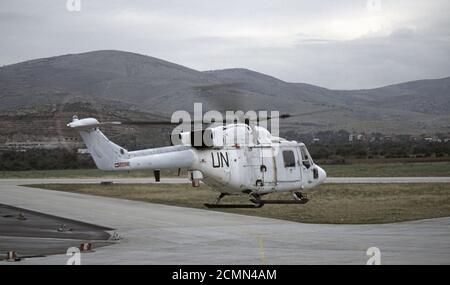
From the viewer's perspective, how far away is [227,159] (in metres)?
28.8

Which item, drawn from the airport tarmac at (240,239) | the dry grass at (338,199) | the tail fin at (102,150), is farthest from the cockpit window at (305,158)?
the tail fin at (102,150)

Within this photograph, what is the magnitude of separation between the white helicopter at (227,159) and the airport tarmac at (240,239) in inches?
59.3

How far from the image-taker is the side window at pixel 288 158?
30.1 meters

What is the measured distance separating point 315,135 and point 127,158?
155 meters

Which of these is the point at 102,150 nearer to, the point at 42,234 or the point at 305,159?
the point at 42,234

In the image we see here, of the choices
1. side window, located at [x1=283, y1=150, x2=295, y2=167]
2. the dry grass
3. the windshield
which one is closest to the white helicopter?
side window, located at [x1=283, y1=150, x2=295, y2=167]

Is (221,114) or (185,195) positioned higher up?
(221,114)

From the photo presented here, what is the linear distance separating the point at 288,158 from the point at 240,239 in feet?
23.9

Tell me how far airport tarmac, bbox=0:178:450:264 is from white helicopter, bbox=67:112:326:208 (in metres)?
1.51

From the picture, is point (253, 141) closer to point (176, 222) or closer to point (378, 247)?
point (176, 222)

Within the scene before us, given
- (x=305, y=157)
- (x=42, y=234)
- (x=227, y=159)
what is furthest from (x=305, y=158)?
(x=42, y=234)

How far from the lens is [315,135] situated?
183375 mm

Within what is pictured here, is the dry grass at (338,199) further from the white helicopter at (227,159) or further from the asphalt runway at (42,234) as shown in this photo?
the asphalt runway at (42,234)
